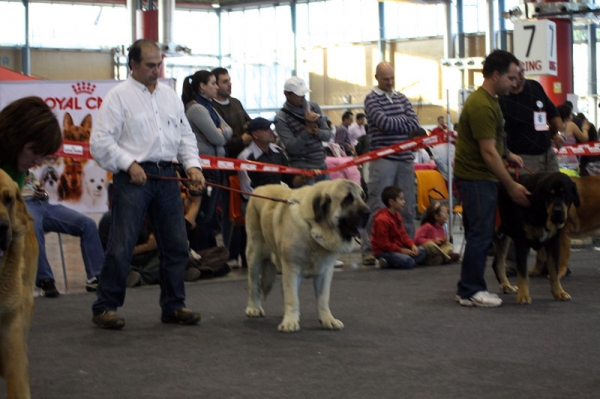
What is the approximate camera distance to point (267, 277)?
5.19 meters

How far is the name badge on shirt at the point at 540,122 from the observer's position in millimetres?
6512

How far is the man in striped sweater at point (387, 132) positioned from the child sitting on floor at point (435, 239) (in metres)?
0.35

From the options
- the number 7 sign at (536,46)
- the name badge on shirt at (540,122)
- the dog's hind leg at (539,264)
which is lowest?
the dog's hind leg at (539,264)

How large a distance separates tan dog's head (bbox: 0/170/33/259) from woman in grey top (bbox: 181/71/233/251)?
14.0 ft

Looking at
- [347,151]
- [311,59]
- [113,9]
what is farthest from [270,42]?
[347,151]

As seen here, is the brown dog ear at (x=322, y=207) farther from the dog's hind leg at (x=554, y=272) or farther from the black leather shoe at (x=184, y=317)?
the dog's hind leg at (x=554, y=272)

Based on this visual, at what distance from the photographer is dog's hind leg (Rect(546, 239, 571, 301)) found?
564 centimetres

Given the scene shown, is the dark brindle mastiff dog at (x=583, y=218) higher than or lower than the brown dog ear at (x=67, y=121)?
lower

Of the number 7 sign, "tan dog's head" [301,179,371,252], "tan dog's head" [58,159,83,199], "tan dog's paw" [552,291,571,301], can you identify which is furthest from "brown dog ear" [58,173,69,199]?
the number 7 sign

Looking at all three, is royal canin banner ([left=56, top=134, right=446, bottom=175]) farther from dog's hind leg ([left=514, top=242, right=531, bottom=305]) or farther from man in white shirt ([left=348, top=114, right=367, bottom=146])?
man in white shirt ([left=348, top=114, right=367, bottom=146])

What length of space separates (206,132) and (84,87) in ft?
4.86

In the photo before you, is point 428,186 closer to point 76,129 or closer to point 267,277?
point 76,129

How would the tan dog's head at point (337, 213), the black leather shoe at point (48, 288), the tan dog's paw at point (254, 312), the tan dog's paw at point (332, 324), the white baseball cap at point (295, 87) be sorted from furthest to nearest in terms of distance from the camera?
the white baseball cap at point (295, 87) < the black leather shoe at point (48, 288) < the tan dog's paw at point (254, 312) < the tan dog's paw at point (332, 324) < the tan dog's head at point (337, 213)

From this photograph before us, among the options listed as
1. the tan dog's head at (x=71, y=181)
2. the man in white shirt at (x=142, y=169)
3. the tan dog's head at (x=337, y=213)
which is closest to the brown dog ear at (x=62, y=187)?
the tan dog's head at (x=71, y=181)
